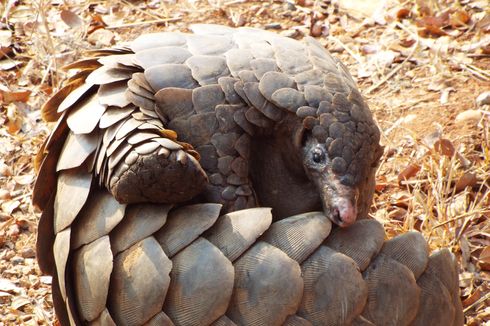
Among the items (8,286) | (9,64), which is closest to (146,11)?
(9,64)

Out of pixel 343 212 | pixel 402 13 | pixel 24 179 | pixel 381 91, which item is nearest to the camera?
pixel 343 212

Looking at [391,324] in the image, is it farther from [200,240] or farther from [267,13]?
[267,13]

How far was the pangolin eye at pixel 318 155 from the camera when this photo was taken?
2726 mm

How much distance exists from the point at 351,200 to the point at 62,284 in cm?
96

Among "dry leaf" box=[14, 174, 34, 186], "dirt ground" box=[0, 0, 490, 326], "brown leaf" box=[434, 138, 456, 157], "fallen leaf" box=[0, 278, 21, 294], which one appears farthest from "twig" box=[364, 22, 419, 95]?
"fallen leaf" box=[0, 278, 21, 294]

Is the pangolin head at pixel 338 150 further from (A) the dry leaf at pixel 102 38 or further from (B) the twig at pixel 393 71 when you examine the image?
(A) the dry leaf at pixel 102 38

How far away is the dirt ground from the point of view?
362 cm

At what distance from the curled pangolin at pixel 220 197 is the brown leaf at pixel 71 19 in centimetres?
219

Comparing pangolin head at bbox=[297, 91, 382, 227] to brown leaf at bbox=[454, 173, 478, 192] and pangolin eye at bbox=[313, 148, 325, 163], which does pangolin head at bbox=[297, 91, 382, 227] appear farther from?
brown leaf at bbox=[454, 173, 478, 192]

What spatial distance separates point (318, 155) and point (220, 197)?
0.35 metres

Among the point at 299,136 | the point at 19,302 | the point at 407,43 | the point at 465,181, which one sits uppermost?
the point at 299,136

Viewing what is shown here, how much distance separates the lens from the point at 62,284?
2660 millimetres

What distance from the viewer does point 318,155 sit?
2.73 meters

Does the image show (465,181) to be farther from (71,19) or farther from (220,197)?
(71,19)
